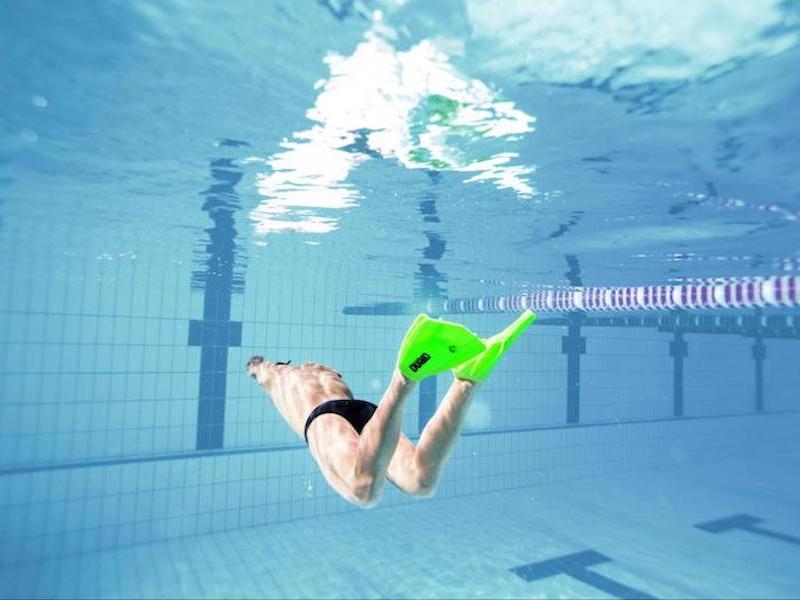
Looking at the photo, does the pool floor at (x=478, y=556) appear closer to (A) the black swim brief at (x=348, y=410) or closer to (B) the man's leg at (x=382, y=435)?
(A) the black swim brief at (x=348, y=410)

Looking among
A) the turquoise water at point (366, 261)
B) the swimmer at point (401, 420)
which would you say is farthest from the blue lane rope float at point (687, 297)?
the swimmer at point (401, 420)

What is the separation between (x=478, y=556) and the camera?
10539 mm

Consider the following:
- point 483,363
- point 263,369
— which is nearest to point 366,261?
point 263,369

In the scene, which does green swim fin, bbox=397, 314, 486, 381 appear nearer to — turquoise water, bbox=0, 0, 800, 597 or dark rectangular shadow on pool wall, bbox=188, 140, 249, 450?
turquoise water, bbox=0, 0, 800, 597

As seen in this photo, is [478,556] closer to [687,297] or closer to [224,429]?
[687,297]

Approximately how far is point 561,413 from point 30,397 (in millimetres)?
16341

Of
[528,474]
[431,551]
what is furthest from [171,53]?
[528,474]

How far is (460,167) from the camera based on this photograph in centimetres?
Answer: 701

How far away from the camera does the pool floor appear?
9.06 m

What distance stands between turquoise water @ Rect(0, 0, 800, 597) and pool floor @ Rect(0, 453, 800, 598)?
0.31ft

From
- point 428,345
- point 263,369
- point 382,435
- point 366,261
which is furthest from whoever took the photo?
point 366,261

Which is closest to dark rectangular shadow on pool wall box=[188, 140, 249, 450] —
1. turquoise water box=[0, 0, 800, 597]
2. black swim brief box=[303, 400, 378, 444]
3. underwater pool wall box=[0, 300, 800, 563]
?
turquoise water box=[0, 0, 800, 597]

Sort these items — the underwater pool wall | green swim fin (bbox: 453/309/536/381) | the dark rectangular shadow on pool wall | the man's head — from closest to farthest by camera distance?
1. green swim fin (bbox: 453/309/536/381)
2. the man's head
3. the underwater pool wall
4. the dark rectangular shadow on pool wall

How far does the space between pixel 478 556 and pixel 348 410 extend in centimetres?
760
